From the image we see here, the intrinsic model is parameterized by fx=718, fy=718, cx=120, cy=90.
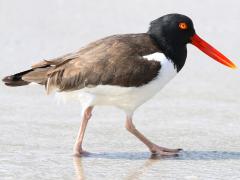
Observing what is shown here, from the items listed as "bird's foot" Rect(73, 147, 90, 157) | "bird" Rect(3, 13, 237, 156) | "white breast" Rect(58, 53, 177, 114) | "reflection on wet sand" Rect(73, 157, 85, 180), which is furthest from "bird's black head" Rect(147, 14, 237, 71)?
"reflection on wet sand" Rect(73, 157, 85, 180)

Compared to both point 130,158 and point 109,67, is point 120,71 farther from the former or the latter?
point 130,158

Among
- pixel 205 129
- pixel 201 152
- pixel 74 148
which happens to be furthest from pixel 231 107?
pixel 74 148

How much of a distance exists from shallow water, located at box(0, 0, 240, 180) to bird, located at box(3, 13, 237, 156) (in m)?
0.33

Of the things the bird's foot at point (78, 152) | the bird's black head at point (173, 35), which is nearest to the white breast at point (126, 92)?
the bird's black head at point (173, 35)

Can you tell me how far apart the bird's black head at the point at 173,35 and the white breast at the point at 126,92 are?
0.46 ft

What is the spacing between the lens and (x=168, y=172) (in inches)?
236

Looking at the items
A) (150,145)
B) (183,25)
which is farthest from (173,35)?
(150,145)

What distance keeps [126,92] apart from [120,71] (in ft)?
0.66

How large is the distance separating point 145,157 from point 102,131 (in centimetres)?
82

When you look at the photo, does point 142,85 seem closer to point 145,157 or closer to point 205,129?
point 145,157

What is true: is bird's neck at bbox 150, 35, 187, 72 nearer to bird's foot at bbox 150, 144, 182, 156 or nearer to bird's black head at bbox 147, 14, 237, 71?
bird's black head at bbox 147, 14, 237, 71

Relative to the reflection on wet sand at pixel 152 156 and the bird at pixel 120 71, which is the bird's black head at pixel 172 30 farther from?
the reflection on wet sand at pixel 152 156

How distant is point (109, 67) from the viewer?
21.3 feet

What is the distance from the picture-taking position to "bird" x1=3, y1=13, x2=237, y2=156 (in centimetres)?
649
